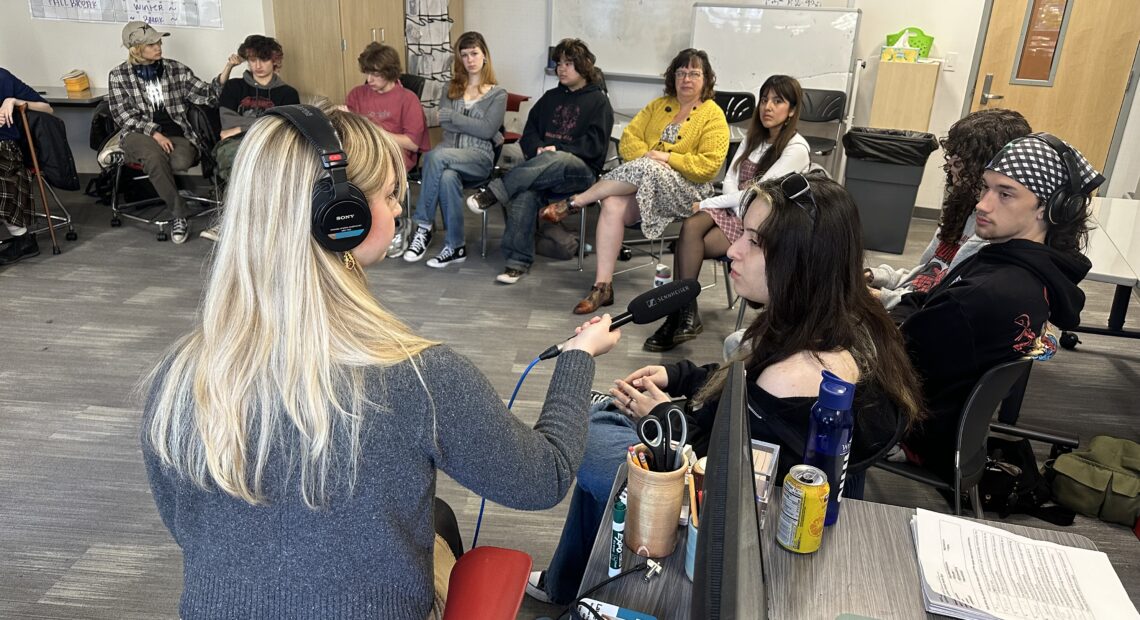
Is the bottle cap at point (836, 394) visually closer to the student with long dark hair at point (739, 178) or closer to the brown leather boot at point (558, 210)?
the student with long dark hair at point (739, 178)

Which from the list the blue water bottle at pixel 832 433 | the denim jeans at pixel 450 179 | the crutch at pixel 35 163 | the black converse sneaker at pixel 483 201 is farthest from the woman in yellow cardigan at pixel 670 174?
the crutch at pixel 35 163

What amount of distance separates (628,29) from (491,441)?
5.38 m

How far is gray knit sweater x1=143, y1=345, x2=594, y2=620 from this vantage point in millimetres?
952

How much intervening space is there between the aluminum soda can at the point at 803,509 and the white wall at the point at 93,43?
541cm

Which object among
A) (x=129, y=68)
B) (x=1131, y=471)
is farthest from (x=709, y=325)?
(x=129, y=68)

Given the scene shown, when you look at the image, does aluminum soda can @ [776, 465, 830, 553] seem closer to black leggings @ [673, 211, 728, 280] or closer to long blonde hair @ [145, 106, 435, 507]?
long blonde hair @ [145, 106, 435, 507]

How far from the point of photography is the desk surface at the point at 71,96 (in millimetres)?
5012

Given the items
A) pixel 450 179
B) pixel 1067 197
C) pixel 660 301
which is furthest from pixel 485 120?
pixel 660 301

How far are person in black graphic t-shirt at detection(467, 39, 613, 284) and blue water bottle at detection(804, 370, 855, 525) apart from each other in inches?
125

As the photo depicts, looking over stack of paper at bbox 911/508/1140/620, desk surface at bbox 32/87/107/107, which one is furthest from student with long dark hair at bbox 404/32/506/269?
stack of paper at bbox 911/508/1140/620

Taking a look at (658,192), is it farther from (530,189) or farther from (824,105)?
(824,105)

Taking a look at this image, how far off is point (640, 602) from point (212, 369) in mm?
627

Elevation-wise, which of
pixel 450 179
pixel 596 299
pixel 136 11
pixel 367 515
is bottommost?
pixel 596 299

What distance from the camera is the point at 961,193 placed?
2.52m
